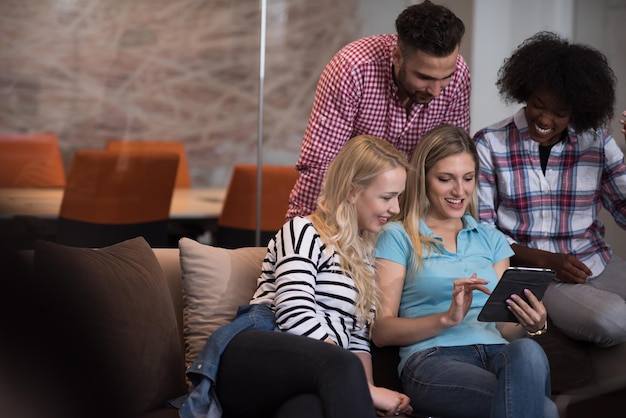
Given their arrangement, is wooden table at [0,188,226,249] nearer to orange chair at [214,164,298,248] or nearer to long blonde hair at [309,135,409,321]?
orange chair at [214,164,298,248]

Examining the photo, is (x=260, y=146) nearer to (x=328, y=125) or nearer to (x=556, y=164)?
(x=328, y=125)

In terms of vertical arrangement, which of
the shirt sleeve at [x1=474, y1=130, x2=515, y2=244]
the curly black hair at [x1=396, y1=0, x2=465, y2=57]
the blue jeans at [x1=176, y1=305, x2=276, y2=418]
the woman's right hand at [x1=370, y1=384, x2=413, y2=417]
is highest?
the curly black hair at [x1=396, y1=0, x2=465, y2=57]

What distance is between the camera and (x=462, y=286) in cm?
234

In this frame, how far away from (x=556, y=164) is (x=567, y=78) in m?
0.28

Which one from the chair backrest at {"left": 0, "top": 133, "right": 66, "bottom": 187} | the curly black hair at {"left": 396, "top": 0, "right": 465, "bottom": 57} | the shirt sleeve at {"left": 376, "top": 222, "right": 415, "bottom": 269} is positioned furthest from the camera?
the chair backrest at {"left": 0, "top": 133, "right": 66, "bottom": 187}

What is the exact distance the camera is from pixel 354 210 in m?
2.47

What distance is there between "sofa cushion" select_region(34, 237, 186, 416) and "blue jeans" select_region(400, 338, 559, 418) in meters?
0.63

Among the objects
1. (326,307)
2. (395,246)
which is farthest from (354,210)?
(326,307)

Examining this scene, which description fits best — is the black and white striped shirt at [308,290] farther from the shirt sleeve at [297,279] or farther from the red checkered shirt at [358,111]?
the red checkered shirt at [358,111]

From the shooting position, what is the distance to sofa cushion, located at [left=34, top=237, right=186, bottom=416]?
7.48 ft

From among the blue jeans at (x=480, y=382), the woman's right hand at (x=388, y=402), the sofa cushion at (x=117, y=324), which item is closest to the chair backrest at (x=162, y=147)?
the sofa cushion at (x=117, y=324)

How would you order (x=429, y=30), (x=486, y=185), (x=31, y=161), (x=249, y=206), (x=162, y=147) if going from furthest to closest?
(x=249, y=206) → (x=162, y=147) → (x=31, y=161) → (x=486, y=185) → (x=429, y=30)

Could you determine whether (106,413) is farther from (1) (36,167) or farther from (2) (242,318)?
(1) (36,167)

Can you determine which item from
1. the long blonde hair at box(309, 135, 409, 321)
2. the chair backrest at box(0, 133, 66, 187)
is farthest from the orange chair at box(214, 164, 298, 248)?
the long blonde hair at box(309, 135, 409, 321)
